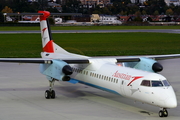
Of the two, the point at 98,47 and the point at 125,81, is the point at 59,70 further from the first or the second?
the point at 98,47

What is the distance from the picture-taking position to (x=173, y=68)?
31.1m

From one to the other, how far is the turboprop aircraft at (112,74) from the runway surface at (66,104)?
2.54ft

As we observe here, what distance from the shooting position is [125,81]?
680 inches

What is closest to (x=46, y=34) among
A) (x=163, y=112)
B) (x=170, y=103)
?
(x=163, y=112)

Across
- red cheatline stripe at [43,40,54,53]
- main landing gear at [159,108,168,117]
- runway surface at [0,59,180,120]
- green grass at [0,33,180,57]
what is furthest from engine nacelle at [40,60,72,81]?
green grass at [0,33,180,57]

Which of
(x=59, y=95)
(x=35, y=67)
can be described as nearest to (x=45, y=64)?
(x=59, y=95)

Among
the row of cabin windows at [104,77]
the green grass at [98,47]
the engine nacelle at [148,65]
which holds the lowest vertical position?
the green grass at [98,47]

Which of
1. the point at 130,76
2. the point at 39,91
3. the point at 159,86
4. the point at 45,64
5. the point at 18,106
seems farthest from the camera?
the point at 39,91

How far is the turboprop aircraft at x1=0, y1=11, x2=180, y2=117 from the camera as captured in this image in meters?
16.0

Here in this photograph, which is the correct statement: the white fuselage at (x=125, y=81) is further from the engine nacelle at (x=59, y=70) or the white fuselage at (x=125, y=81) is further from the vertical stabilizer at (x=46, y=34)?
the vertical stabilizer at (x=46, y=34)

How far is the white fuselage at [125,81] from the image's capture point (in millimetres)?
15703

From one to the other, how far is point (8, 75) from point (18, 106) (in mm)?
9486

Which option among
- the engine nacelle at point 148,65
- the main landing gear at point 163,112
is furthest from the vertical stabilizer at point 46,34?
the main landing gear at point 163,112

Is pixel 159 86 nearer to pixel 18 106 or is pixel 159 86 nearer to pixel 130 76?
pixel 130 76
